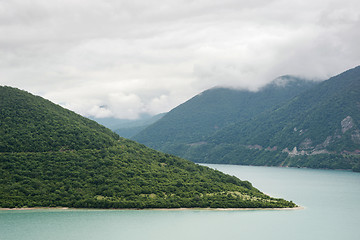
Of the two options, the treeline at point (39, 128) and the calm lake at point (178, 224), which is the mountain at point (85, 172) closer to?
the treeline at point (39, 128)

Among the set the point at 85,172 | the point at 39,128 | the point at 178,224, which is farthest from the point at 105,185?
the point at 39,128

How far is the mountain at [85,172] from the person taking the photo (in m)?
71.3

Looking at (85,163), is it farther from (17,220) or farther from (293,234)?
(293,234)

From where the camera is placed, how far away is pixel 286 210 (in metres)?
75.6

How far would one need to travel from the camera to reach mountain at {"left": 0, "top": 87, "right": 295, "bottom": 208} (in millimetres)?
71312

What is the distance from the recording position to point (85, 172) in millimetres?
79438

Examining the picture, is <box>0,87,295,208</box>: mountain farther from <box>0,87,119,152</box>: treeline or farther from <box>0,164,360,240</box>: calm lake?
<box>0,164,360,240</box>: calm lake

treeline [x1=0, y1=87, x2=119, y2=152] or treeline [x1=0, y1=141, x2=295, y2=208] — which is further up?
treeline [x1=0, y1=87, x2=119, y2=152]

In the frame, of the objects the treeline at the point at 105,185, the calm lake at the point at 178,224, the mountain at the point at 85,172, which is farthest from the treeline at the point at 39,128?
the calm lake at the point at 178,224

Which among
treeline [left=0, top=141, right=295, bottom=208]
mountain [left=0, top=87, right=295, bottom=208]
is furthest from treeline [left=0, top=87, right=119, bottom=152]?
treeline [left=0, top=141, right=295, bottom=208]

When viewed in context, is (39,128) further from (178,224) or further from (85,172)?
(178,224)

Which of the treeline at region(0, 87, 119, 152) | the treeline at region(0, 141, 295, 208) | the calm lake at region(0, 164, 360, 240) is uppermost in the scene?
the treeline at region(0, 87, 119, 152)

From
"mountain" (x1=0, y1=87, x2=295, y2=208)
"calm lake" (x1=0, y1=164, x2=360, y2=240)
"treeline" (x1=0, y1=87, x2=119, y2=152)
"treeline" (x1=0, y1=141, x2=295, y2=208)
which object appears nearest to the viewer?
"calm lake" (x1=0, y1=164, x2=360, y2=240)

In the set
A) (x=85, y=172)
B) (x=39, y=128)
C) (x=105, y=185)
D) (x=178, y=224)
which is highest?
(x=39, y=128)
